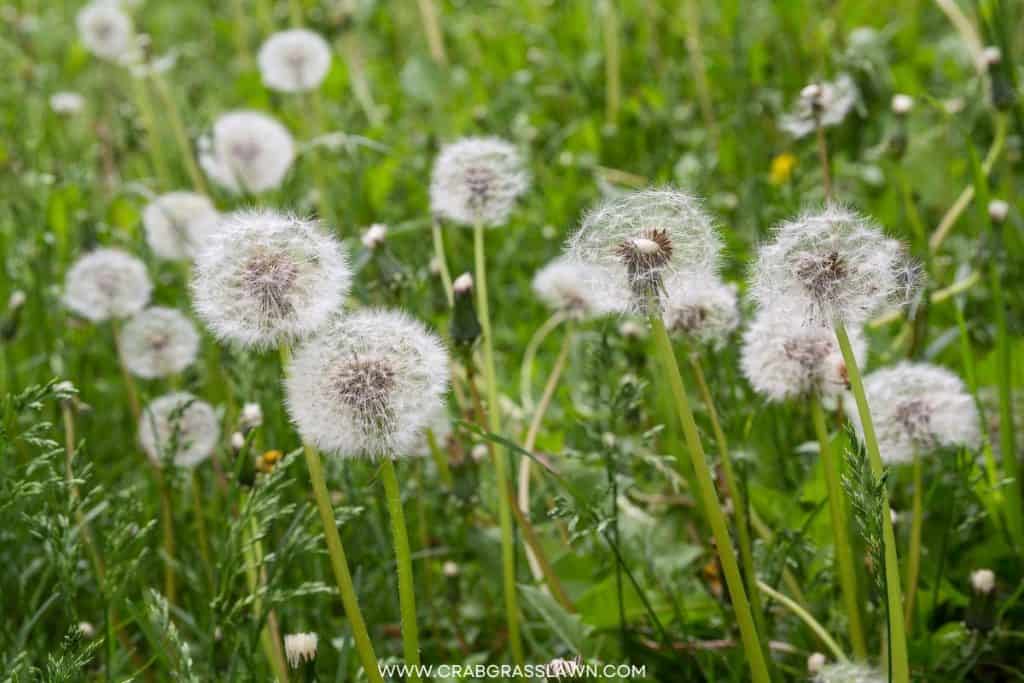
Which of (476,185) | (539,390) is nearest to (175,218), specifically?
(539,390)

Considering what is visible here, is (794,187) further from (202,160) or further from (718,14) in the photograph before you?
(718,14)

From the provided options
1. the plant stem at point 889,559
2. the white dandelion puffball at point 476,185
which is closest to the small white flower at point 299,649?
the plant stem at point 889,559

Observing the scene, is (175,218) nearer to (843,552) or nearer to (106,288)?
(106,288)

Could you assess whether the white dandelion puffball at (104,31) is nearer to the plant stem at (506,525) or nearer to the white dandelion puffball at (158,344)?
the white dandelion puffball at (158,344)

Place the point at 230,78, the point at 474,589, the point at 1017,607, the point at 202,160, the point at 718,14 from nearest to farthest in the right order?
the point at 1017,607 → the point at 474,589 → the point at 202,160 → the point at 718,14 → the point at 230,78

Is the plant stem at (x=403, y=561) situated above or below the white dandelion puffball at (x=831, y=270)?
below

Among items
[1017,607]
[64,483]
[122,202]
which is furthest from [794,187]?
[122,202]
